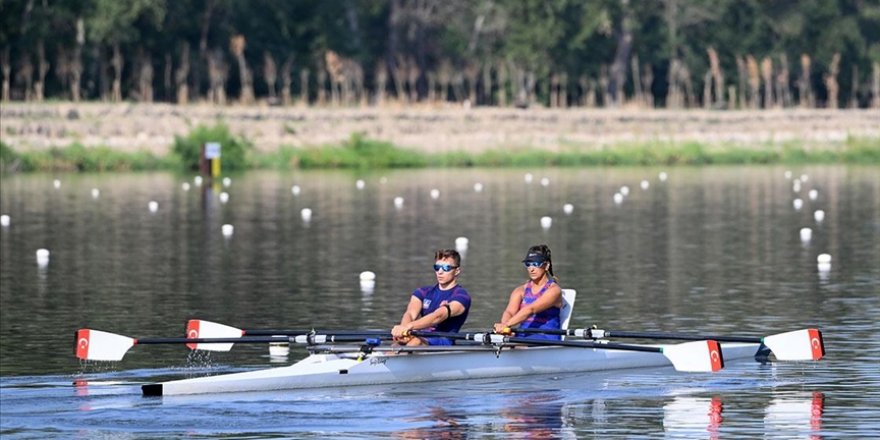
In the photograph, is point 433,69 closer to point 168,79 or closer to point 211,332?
point 168,79

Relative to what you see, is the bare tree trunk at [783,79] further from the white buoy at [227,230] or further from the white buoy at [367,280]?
the white buoy at [367,280]

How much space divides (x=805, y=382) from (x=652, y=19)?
255 feet

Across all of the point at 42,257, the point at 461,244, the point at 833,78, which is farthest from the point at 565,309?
the point at 833,78

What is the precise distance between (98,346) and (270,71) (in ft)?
206

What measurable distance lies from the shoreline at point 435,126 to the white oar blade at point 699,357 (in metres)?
48.3

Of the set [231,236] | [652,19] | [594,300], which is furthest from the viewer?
[652,19]

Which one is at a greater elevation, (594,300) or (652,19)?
(652,19)

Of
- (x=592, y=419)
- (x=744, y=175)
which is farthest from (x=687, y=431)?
(x=744, y=175)

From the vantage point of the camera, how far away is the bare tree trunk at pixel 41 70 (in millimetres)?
73900

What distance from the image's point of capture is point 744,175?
63.9 meters

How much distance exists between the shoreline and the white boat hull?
47.0 metres

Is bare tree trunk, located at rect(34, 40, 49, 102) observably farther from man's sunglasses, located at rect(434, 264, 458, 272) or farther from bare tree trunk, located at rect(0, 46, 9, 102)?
man's sunglasses, located at rect(434, 264, 458, 272)

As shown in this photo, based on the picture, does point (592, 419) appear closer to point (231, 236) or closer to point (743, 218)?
point (231, 236)

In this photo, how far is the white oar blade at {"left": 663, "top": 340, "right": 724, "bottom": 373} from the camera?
1933 cm
